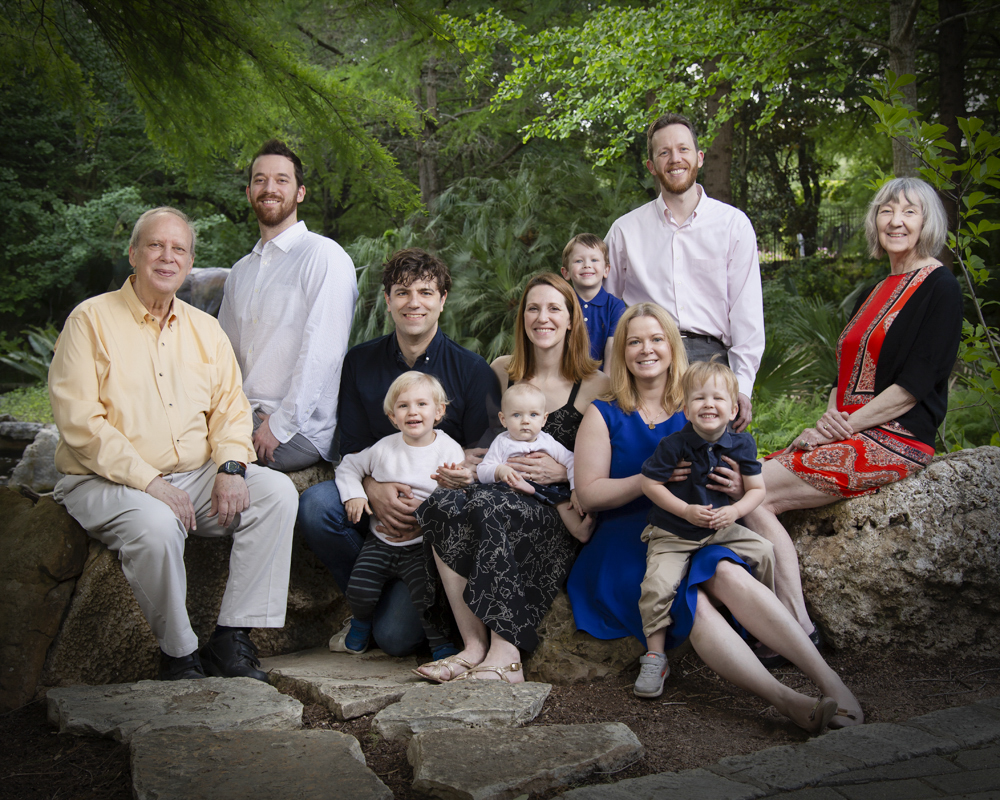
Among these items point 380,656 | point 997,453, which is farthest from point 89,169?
point 997,453

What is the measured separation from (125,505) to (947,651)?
3.21m

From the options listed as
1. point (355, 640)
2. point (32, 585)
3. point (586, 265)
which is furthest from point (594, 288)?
point (32, 585)

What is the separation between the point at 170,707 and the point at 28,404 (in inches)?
453

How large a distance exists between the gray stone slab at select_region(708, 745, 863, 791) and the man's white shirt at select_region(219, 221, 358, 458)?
88.8 inches

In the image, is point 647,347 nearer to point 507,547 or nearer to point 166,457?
point 507,547

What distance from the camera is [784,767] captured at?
230 cm

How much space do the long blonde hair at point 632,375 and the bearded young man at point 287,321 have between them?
133 centimetres

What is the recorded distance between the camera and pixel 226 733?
2.51 metres

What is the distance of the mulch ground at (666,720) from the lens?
239 cm

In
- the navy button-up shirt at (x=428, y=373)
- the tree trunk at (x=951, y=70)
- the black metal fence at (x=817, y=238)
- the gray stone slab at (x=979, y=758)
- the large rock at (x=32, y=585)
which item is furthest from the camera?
the black metal fence at (x=817, y=238)

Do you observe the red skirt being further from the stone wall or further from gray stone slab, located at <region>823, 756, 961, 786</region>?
gray stone slab, located at <region>823, 756, 961, 786</region>

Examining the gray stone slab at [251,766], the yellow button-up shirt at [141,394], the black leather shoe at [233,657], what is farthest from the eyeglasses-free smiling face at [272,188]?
the gray stone slab at [251,766]

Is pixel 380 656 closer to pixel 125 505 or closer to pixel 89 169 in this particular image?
pixel 125 505

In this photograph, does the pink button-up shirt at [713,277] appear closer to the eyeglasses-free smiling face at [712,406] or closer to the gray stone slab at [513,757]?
the eyeglasses-free smiling face at [712,406]
